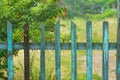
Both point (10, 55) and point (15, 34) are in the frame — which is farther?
point (15, 34)

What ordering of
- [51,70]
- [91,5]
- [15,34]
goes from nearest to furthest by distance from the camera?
[15,34] < [51,70] < [91,5]

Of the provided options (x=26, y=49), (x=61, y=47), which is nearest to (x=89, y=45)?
(x=61, y=47)

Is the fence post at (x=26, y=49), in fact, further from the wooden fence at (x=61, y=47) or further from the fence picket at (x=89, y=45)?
the fence picket at (x=89, y=45)

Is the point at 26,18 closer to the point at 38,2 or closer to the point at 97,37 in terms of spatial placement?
the point at 38,2

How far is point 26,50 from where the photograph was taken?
22.1 ft

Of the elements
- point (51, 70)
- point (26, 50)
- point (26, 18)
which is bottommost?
point (51, 70)

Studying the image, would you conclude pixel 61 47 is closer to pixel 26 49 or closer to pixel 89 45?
pixel 89 45

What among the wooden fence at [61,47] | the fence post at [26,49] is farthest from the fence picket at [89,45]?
the fence post at [26,49]

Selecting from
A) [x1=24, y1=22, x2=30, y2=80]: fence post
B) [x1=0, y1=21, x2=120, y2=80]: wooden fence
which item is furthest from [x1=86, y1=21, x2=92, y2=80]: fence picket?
[x1=24, y1=22, x2=30, y2=80]: fence post

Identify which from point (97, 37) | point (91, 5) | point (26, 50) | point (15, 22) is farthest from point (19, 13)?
point (91, 5)

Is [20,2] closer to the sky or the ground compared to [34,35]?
closer to the sky

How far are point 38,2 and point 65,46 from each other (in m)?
1.31

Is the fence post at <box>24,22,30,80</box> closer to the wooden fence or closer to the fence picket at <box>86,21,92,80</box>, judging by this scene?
the wooden fence

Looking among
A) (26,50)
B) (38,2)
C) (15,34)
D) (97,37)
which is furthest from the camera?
(97,37)
